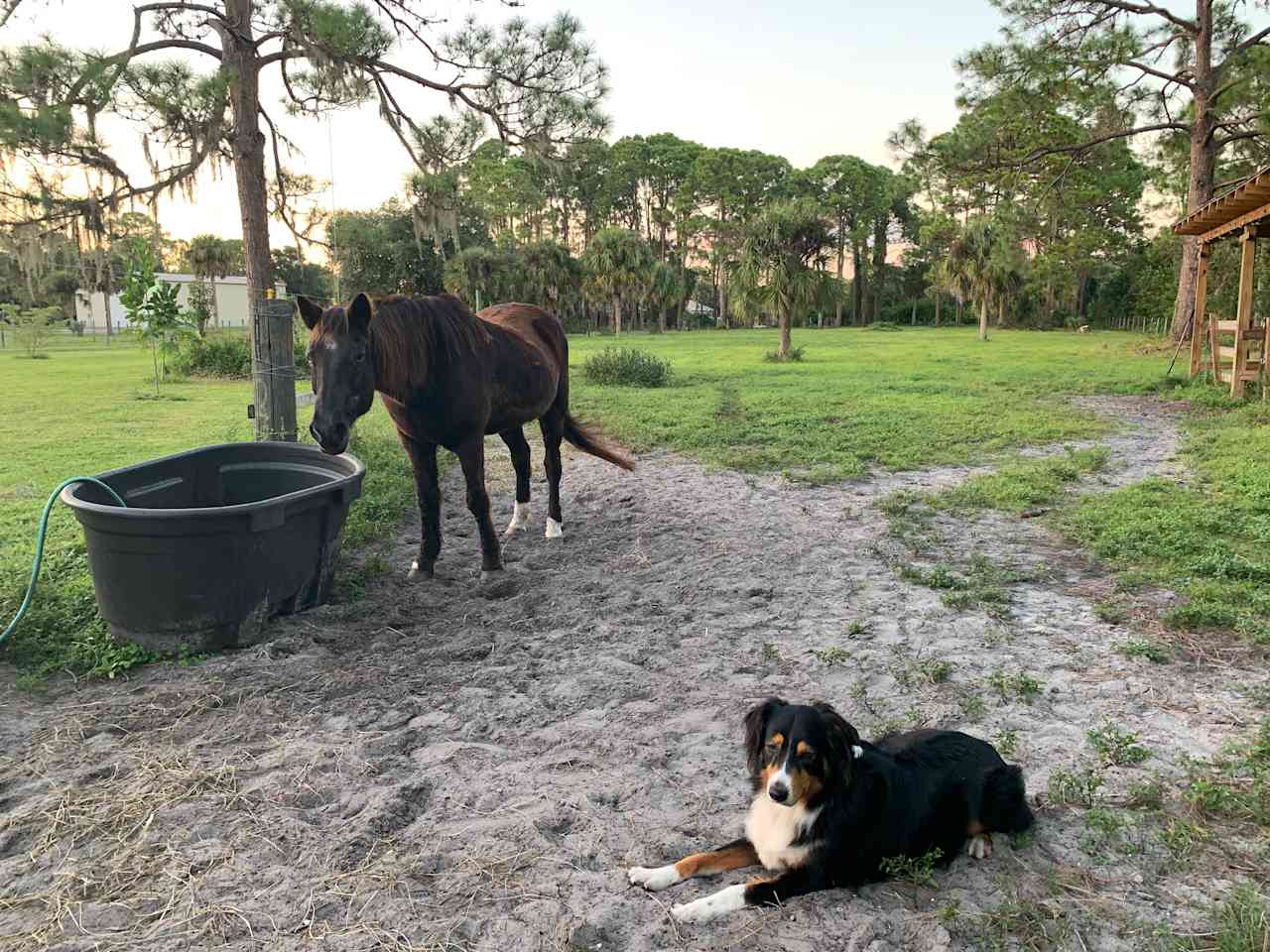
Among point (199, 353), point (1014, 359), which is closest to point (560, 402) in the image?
point (199, 353)

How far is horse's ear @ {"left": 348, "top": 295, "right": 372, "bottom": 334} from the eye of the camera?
4133 mm

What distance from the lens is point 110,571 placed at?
142 inches

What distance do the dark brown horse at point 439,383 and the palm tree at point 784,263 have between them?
15.4 meters

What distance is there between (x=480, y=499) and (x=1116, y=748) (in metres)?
3.72

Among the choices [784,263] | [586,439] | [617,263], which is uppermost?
[617,263]

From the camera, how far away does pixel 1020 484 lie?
22.1ft

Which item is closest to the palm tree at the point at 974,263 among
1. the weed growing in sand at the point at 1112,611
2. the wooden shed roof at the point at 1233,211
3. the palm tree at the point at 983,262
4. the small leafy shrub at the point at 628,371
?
the palm tree at the point at 983,262

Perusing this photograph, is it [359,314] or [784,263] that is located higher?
[784,263]

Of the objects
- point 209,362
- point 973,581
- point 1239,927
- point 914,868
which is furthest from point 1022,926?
point 209,362

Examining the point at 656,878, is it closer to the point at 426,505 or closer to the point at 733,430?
the point at 426,505

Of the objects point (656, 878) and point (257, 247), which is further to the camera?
point (257, 247)

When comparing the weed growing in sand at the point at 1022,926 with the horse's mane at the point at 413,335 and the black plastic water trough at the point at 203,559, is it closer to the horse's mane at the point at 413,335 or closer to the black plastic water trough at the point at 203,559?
the black plastic water trough at the point at 203,559

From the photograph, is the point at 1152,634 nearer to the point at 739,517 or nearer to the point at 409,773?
the point at 739,517

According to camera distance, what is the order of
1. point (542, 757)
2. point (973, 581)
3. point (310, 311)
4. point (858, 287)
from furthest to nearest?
point (858, 287) → point (973, 581) → point (310, 311) → point (542, 757)
